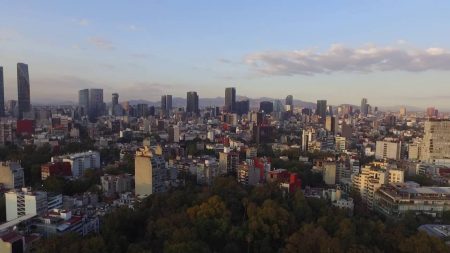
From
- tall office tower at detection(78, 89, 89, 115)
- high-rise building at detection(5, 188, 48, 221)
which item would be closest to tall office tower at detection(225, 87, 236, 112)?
tall office tower at detection(78, 89, 89, 115)

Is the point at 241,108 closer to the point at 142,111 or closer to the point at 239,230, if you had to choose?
the point at 142,111

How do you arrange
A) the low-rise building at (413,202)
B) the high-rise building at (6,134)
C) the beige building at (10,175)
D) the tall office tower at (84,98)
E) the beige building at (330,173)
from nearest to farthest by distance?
the low-rise building at (413,202), the beige building at (10,175), the beige building at (330,173), the high-rise building at (6,134), the tall office tower at (84,98)

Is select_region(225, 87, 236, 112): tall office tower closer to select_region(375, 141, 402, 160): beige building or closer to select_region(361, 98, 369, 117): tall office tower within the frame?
select_region(361, 98, 369, 117): tall office tower

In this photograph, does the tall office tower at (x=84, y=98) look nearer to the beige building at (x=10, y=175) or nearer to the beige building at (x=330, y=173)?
the beige building at (x=10, y=175)

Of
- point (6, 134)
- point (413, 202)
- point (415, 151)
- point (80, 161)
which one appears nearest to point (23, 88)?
point (6, 134)

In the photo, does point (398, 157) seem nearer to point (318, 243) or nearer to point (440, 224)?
point (440, 224)

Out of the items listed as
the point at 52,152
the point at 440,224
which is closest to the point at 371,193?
the point at 440,224

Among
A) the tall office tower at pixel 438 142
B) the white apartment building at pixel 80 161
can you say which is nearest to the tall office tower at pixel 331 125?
the tall office tower at pixel 438 142
